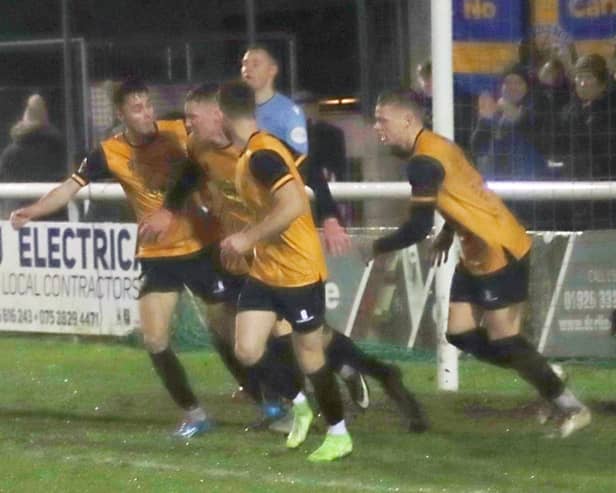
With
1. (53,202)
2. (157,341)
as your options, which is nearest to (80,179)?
(53,202)

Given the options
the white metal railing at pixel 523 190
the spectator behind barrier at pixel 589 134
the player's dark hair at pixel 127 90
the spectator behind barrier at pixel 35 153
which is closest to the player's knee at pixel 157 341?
the player's dark hair at pixel 127 90

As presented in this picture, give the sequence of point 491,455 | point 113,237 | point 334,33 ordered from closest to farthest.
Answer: point 491,455 < point 113,237 < point 334,33

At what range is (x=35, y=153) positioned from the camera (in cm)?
1552

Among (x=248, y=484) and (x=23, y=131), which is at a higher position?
(x=23, y=131)

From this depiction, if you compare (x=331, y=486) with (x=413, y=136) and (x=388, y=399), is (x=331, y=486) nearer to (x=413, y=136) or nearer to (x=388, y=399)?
(x=413, y=136)

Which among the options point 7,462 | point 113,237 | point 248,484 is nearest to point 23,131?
point 113,237

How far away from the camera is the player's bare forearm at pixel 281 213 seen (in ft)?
26.1

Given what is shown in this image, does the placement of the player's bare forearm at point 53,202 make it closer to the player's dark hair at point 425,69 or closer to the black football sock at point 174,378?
the black football sock at point 174,378

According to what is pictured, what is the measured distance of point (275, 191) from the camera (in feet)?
26.3

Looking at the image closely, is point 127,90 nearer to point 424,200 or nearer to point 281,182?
point 281,182

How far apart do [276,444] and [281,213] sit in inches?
60.0

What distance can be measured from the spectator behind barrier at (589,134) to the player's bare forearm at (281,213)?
4184 millimetres

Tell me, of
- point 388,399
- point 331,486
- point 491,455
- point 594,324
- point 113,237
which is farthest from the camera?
point 113,237

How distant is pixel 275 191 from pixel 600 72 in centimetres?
457
